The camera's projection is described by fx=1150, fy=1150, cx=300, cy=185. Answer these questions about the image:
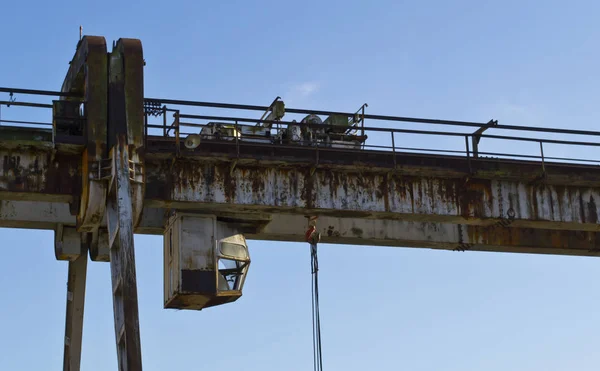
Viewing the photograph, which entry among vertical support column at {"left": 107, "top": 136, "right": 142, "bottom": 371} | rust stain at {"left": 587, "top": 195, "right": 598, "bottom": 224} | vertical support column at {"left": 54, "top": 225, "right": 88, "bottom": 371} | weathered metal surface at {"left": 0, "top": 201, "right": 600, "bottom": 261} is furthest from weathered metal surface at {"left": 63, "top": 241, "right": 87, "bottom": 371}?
rust stain at {"left": 587, "top": 195, "right": 598, "bottom": 224}

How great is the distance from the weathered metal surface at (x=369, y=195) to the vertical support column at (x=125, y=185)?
65cm

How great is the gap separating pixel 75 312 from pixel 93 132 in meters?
5.43

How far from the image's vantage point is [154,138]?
18938 millimetres

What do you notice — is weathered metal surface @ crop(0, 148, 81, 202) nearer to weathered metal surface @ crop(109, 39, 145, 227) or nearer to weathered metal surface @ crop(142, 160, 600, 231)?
weathered metal surface @ crop(109, 39, 145, 227)

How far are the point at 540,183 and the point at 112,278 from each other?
7.96 metres

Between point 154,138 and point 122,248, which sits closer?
point 122,248

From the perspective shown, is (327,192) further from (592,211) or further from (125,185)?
(592,211)

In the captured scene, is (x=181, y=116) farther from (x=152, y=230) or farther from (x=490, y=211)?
(x=490, y=211)

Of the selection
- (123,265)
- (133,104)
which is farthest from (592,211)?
(123,265)

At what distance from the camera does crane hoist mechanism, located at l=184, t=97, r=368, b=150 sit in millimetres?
20000

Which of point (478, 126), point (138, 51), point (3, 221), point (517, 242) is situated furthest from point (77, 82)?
point (517, 242)

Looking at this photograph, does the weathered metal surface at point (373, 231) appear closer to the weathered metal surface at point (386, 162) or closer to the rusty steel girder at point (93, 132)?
the weathered metal surface at point (386, 162)

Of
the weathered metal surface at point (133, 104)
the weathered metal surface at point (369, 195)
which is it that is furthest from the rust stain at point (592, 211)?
the weathered metal surface at point (133, 104)

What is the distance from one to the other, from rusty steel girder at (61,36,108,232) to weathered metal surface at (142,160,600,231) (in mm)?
926
